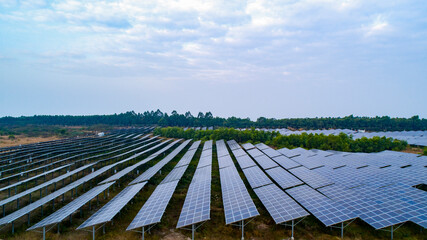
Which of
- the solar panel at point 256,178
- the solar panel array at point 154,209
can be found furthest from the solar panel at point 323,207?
the solar panel array at point 154,209

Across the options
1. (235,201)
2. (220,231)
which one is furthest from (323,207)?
(220,231)

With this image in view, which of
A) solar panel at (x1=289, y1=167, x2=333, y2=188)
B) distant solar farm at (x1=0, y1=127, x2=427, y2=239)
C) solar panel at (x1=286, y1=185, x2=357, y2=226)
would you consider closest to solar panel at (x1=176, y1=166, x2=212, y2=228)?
distant solar farm at (x1=0, y1=127, x2=427, y2=239)

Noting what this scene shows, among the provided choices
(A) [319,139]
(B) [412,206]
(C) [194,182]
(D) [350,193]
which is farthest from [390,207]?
(A) [319,139]

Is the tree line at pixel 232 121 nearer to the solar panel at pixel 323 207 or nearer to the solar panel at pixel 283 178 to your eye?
the solar panel at pixel 283 178

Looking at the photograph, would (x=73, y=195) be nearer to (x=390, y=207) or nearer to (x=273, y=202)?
(x=273, y=202)

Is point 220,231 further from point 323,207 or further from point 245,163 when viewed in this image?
point 245,163

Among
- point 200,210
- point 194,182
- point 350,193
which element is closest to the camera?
point 200,210

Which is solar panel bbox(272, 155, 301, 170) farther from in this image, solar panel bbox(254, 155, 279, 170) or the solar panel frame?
the solar panel frame
